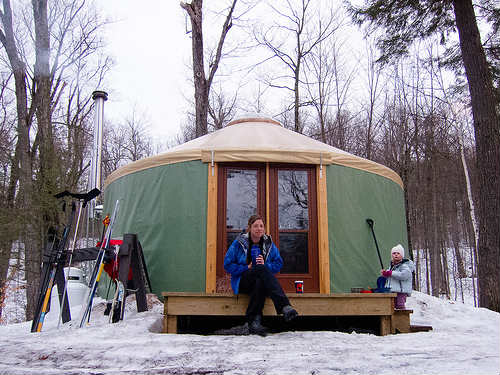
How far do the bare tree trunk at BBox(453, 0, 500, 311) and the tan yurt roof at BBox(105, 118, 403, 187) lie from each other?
3.57 feet

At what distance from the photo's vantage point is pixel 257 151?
14.2ft

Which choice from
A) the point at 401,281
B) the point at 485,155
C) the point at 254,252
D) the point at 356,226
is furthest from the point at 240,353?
the point at 485,155

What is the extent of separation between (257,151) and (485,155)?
2985mm

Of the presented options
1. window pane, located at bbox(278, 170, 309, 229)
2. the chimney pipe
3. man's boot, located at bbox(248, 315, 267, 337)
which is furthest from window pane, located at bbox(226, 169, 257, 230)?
the chimney pipe

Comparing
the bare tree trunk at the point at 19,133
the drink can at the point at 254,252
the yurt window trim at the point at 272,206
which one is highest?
the bare tree trunk at the point at 19,133

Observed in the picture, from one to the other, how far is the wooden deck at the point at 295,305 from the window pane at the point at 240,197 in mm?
1257

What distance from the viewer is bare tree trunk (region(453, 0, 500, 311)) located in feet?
17.0

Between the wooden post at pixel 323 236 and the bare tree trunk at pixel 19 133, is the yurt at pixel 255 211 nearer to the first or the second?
the wooden post at pixel 323 236

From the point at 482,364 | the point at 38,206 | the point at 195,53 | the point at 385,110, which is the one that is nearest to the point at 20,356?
the point at 482,364

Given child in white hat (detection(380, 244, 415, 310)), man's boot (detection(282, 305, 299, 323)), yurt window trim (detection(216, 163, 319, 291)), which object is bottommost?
man's boot (detection(282, 305, 299, 323))

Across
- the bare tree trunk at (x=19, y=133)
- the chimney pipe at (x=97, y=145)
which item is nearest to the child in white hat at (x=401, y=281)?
the chimney pipe at (x=97, y=145)

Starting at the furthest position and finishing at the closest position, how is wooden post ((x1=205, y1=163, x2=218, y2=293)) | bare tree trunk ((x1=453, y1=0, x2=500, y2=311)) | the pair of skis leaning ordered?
bare tree trunk ((x1=453, y1=0, x2=500, y2=311)) → wooden post ((x1=205, y1=163, x2=218, y2=293)) → the pair of skis leaning

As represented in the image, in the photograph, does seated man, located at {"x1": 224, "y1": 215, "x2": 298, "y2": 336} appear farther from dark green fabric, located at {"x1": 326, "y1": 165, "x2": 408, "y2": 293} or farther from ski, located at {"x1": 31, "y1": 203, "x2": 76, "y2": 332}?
ski, located at {"x1": 31, "y1": 203, "x2": 76, "y2": 332}

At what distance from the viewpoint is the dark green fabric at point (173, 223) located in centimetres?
423
